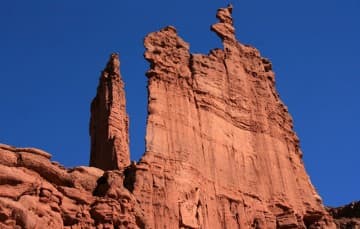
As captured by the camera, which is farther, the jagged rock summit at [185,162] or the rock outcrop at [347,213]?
the rock outcrop at [347,213]

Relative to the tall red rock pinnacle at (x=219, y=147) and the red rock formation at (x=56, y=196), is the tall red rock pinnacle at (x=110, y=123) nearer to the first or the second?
the tall red rock pinnacle at (x=219, y=147)

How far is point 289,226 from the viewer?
41.8 metres

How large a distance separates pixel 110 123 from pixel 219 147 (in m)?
6.39

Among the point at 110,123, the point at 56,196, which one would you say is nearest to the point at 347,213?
the point at 110,123

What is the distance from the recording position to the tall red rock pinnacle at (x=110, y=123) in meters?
42.8

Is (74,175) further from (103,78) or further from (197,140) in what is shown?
(103,78)

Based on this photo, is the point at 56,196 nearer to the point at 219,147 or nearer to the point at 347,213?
the point at 219,147

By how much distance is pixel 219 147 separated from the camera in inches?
1649

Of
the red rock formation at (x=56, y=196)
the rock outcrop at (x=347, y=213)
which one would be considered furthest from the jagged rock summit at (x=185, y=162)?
the rock outcrop at (x=347, y=213)

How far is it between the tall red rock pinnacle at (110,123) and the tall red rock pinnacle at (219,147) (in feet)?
13.5

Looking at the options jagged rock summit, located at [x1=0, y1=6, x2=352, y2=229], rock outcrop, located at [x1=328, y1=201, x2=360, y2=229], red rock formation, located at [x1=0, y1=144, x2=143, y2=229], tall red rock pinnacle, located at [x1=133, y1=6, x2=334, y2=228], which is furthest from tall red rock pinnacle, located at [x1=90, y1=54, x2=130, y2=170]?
rock outcrop, located at [x1=328, y1=201, x2=360, y2=229]

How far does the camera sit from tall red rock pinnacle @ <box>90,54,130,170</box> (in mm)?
42781

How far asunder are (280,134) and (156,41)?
9.62m

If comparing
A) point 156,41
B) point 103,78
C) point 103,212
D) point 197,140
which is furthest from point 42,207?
point 103,78
